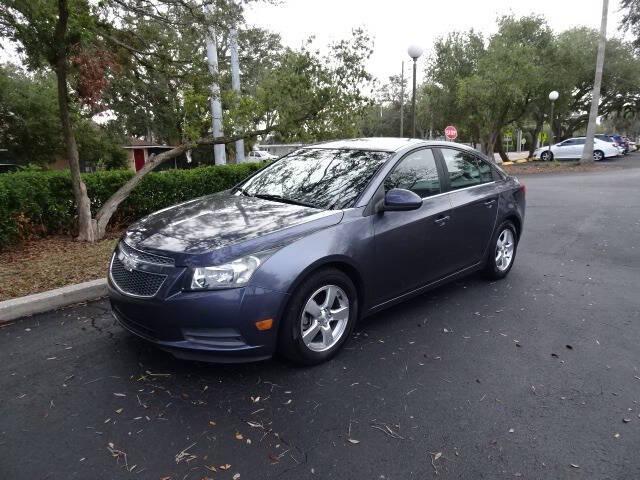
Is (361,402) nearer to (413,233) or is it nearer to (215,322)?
(215,322)

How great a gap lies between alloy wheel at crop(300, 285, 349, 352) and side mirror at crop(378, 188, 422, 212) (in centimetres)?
78

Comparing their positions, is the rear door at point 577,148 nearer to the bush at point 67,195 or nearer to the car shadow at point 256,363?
the bush at point 67,195

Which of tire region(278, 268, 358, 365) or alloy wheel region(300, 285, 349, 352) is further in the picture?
alloy wheel region(300, 285, 349, 352)

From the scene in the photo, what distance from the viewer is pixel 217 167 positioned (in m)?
9.38

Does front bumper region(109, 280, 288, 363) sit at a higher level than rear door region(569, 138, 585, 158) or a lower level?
lower

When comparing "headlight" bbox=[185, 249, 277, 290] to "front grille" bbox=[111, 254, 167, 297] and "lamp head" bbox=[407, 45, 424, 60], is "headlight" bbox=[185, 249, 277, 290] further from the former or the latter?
"lamp head" bbox=[407, 45, 424, 60]

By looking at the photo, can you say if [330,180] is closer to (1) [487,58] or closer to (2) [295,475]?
(2) [295,475]

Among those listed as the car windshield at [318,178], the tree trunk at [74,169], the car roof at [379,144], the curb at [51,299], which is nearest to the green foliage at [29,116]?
the tree trunk at [74,169]

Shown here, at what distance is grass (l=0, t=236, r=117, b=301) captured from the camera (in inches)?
194

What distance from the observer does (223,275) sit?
10.1 ft

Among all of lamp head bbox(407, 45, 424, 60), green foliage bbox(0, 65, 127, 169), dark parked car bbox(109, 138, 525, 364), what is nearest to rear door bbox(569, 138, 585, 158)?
lamp head bbox(407, 45, 424, 60)

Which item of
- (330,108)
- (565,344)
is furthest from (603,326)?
(330,108)

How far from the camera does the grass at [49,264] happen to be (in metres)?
4.92

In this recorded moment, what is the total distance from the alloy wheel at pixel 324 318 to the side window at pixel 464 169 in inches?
72.7
